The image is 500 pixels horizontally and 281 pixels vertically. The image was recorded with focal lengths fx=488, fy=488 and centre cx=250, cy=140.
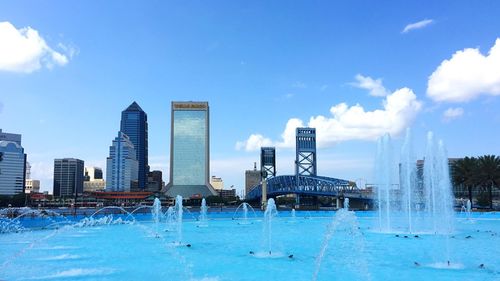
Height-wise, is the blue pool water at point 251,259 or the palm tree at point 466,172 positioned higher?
the palm tree at point 466,172

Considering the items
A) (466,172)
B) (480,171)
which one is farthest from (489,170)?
(466,172)

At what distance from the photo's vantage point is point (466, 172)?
8750 cm

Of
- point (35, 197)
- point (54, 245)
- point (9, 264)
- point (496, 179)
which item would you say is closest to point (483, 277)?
point (9, 264)

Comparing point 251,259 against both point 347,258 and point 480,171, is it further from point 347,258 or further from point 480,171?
point 480,171

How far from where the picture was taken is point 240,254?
24.9 m

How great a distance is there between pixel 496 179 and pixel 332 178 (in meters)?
56.0

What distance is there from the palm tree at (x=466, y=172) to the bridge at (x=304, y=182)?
26.2 m

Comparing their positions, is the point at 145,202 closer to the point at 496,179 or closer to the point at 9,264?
the point at 496,179

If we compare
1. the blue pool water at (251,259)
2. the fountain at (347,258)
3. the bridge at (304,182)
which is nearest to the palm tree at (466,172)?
the bridge at (304,182)

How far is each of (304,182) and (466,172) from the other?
199ft

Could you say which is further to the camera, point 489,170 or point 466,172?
point 466,172

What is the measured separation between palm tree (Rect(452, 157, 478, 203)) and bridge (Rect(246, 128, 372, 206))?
26.2m

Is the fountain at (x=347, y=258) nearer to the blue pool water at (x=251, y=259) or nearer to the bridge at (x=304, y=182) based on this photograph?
the blue pool water at (x=251, y=259)

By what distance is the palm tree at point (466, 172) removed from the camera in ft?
279
